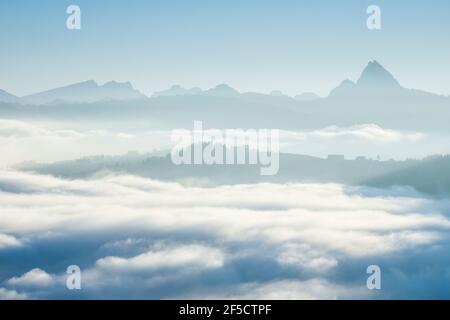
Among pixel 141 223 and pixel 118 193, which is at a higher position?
pixel 118 193

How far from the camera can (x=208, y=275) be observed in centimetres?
4809

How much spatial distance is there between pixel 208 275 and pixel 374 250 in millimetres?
21634

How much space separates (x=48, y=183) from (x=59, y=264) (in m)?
37.0

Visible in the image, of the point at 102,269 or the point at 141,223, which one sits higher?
the point at 141,223

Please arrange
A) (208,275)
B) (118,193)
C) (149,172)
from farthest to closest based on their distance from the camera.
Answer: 1. (149,172)
2. (118,193)
3. (208,275)

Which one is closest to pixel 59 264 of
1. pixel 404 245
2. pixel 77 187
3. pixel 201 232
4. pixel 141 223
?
pixel 141 223

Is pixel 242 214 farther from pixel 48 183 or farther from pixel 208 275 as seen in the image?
pixel 48 183

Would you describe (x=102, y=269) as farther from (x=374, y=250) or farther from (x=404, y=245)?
(x=404, y=245)

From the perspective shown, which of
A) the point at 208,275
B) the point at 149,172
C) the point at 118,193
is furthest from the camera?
the point at 149,172

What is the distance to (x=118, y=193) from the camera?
92.4 m

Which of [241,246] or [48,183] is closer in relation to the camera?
[241,246]

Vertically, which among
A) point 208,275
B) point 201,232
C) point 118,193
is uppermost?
point 118,193
